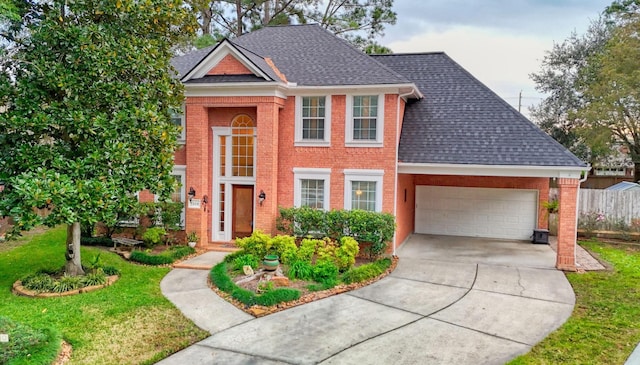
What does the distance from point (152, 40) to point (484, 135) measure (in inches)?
396

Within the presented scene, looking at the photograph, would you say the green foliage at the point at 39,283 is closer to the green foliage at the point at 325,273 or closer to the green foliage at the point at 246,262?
the green foliage at the point at 246,262

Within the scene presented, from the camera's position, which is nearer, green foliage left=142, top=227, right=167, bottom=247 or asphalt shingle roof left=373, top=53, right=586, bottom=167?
asphalt shingle roof left=373, top=53, right=586, bottom=167

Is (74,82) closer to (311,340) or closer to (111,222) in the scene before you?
(111,222)

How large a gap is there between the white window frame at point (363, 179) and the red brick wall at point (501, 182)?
15.3 feet

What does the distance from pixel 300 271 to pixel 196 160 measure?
18.8ft

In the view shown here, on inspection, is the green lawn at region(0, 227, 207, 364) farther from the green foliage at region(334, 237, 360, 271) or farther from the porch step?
the green foliage at region(334, 237, 360, 271)

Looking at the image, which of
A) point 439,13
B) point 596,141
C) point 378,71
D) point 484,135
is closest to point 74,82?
point 378,71

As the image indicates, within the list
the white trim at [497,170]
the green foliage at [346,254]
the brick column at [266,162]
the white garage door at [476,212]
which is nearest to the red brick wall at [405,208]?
the white garage door at [476,212]

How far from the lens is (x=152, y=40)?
10.5m

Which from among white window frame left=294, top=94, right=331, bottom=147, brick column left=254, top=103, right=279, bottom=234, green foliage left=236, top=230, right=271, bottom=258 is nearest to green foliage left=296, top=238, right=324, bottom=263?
green foliage left=236, top=230, right=271, bottom=258

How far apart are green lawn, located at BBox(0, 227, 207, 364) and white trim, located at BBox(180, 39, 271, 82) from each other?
20.9 feet

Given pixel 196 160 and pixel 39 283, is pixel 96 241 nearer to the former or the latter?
pixel 196 160

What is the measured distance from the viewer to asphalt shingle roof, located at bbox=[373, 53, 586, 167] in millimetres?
12688

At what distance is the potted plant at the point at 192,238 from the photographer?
1378 centimetres
